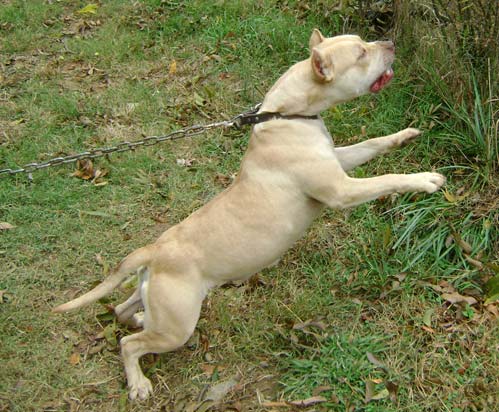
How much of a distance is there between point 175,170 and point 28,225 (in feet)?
4.74

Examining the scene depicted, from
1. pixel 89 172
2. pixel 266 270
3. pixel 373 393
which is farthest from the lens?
pixel 89 172

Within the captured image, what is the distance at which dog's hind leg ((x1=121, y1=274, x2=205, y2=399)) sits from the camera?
12.0 ft

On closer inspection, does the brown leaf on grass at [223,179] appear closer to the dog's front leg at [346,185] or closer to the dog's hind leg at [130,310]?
the dog's hind leg at [130,310]

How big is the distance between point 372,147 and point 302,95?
0.67 m

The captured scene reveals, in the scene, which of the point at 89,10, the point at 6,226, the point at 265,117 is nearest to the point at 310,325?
the point at 265,117

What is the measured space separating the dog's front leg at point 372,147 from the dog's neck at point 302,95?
41 centimetres

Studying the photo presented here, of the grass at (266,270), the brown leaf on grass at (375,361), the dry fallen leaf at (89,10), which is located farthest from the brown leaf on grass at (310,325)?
the dry fallen leaf at (89,10)

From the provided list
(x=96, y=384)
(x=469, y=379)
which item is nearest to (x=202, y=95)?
(x=96, y=384)

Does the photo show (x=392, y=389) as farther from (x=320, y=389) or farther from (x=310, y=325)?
(x=310, y=325)

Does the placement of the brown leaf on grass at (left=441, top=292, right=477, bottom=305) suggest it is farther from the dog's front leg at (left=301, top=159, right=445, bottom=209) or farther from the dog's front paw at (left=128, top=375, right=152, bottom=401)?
the dog's front paw at (left=128, top=375, right=152, bottom=401)

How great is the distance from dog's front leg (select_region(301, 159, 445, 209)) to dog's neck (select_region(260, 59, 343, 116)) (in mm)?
388

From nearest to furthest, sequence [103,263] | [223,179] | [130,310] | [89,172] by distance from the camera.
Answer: [130,310]
[103,263]
[223,179]
[89,172]

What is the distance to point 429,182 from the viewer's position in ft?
12.1

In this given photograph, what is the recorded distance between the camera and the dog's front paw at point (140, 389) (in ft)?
12.8
